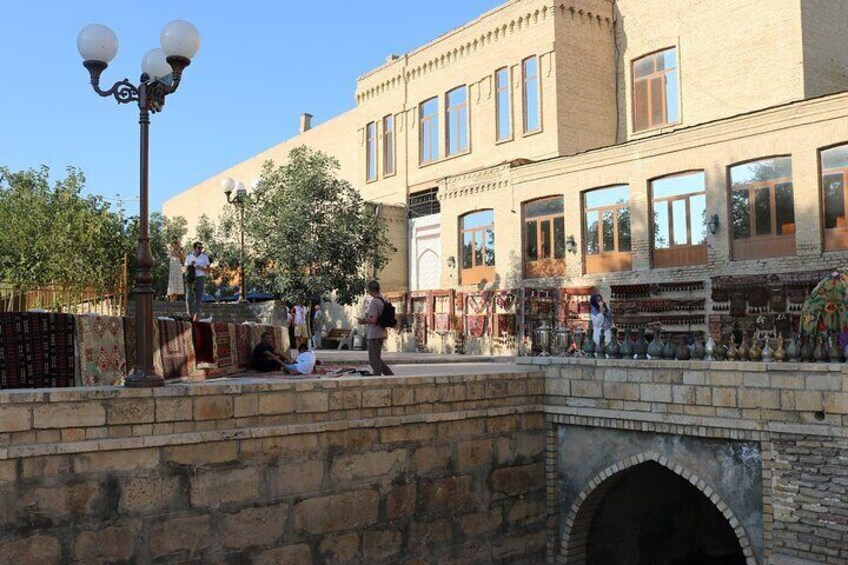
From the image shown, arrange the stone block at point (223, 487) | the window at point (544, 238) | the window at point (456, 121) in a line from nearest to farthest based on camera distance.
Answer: the stone block at point (223, 487) → the window at point (544, 238) → the window at point (456, 121)

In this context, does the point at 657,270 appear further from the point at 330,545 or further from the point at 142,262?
the point at 142,262

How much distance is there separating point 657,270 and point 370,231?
8692 millimetres

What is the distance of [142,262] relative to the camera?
7.72 m

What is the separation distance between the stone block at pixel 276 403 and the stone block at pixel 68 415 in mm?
1676

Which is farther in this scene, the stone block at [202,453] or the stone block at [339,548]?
the stone block at [339,548]

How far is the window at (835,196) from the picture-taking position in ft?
52.2

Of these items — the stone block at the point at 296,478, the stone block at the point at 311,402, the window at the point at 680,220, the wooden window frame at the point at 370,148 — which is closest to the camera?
the stone block at the point at 296,478

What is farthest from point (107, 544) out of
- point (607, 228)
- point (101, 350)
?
point (607, 228)

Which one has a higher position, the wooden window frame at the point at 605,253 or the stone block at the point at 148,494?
the wooden window frame at the point at 605,253

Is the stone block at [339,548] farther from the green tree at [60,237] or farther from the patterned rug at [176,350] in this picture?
the green tree at [60,237]

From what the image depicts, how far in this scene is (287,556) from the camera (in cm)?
892

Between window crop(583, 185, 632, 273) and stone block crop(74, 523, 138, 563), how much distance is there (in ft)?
46.7

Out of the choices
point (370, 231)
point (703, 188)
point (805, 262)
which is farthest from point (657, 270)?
point (370, 231)

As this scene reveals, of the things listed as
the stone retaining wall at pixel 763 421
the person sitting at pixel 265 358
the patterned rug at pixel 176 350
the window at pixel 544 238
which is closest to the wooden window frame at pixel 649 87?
the window at pixel 544 238
